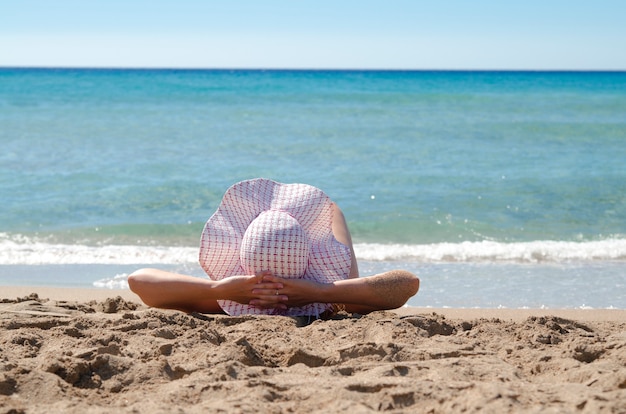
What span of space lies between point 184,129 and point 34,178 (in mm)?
6793

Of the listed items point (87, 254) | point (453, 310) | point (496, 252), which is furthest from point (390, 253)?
point (87, 254)

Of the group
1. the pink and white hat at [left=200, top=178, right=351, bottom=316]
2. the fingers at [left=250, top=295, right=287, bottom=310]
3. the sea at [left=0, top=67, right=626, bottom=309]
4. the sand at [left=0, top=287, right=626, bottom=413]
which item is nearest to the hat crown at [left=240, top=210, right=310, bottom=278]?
the pink and white hat at [left=200, top=178, right=351, bottom=316]

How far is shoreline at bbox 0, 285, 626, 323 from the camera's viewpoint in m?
4.88

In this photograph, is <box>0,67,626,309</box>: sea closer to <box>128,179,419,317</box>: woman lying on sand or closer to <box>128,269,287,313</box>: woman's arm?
<box>128,179,419,317</box>: woman lying on sand

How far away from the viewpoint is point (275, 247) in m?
4.06

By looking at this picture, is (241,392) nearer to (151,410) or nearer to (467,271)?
(151,410)

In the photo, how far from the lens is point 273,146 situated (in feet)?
49.8

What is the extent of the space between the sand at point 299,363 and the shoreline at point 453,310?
76 cm

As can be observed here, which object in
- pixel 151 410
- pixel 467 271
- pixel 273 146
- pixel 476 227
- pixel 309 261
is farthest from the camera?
pixel 273 146

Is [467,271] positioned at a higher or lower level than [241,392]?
lower

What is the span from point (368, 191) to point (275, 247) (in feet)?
21.2

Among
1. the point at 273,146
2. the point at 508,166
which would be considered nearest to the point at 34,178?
the point at 273,146

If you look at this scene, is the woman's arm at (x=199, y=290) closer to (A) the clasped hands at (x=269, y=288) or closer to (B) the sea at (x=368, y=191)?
(A) the clasped hands at (x=269, y=288)

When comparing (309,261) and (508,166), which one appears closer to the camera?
(309,261)
